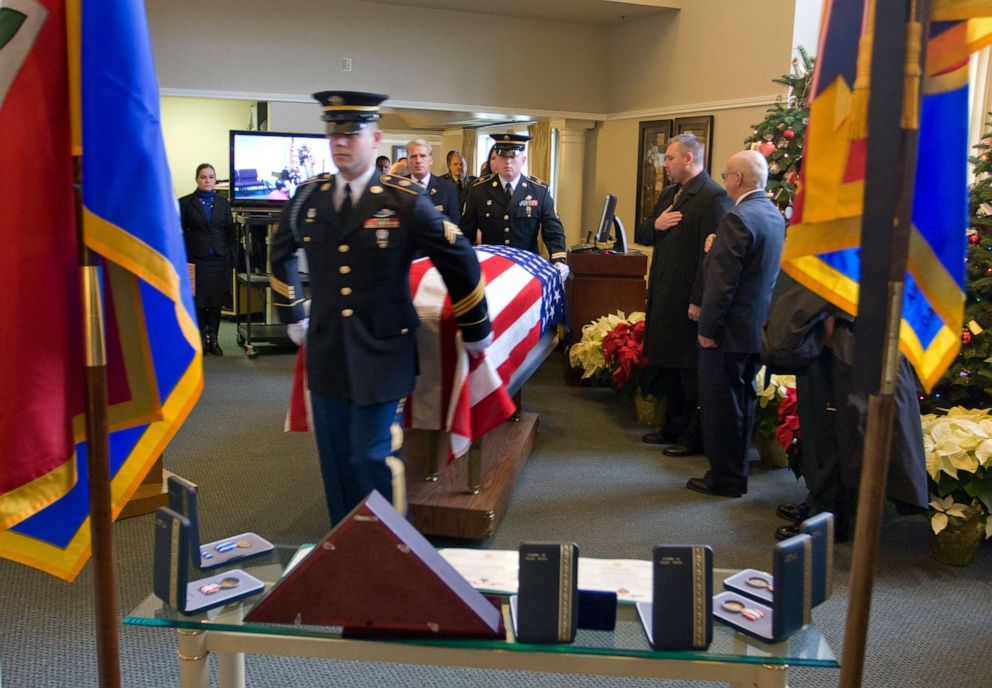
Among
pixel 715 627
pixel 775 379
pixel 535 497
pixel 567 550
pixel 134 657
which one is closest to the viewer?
pixel 567 550

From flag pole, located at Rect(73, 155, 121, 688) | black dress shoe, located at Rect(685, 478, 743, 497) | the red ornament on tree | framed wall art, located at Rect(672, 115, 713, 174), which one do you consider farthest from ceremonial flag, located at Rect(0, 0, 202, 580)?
framed wall art, located at Rect(672, 115, 713, 174)

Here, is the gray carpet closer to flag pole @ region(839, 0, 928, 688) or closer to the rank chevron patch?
flag pole @ region(839, 0, 928, 688)

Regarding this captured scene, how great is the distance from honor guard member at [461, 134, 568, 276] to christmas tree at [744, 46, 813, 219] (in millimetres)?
1244

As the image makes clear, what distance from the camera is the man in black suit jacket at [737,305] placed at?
12.2 ft

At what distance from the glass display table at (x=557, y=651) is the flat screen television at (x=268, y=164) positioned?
6.49 metres

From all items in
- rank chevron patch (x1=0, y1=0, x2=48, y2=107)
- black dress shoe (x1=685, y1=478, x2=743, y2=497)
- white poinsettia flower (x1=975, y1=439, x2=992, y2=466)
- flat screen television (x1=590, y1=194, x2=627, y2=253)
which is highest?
rank chevron patch (x1=0, y1=0, x2=48, y2=107)

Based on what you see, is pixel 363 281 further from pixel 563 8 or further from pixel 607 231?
pixel 563 8

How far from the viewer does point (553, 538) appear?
11.8ft

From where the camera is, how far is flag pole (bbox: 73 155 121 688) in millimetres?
1316

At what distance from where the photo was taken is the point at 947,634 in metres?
2.88

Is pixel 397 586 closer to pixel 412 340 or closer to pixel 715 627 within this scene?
pixel 715 627

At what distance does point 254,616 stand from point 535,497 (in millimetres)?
2525

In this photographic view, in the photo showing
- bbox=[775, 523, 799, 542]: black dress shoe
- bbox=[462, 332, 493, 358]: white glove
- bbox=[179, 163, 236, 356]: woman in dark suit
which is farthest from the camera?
bbox=[179, 163, 236, 356]: woman in dark suit

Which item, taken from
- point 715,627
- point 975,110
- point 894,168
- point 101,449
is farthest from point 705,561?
point 975,110
